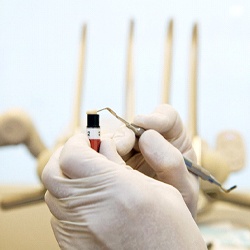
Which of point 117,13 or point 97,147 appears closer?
point 97,147

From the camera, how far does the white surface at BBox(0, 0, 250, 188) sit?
2.42 m

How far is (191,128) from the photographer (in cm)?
177

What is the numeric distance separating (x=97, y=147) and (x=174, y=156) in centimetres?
17

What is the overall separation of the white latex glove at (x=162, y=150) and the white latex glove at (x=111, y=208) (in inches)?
5.4

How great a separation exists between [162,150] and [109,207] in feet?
0.76

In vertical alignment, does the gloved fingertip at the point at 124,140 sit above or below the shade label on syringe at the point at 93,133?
below

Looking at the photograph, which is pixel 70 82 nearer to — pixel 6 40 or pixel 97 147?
pixel 6 40

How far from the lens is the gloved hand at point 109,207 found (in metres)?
0.73

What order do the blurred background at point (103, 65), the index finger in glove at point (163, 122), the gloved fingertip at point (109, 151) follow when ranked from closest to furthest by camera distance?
the gloved fingertip at point (109, 151) → the index finger in glove at point (163, 122) → the blurred background at point (103, 65)

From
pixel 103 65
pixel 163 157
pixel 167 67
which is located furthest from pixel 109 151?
pixel 103 65

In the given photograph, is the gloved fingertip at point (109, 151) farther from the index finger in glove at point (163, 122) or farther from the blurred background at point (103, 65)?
the blurred background at point (103, 65)

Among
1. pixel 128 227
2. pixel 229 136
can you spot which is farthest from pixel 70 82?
pixel 128 227

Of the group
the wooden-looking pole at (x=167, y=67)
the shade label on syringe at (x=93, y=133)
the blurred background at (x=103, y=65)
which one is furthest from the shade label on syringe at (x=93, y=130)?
the blurred background at (x=103, y=65)

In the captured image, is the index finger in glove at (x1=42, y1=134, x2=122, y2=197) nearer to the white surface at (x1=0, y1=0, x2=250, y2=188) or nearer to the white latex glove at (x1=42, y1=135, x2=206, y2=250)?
the white latex glove at (x1=42, y1=135, x2=206, y2=250)
